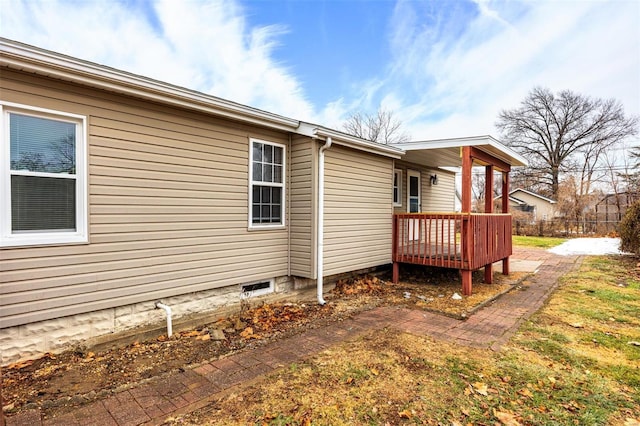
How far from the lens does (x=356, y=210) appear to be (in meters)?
6.89

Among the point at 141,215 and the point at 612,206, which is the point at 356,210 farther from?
the point at 612,206

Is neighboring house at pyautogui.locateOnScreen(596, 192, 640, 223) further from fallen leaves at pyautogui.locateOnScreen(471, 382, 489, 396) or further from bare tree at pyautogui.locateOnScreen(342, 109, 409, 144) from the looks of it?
fallen leaves at pyautogui.locateOnScreen(471, 382, 489, 396)

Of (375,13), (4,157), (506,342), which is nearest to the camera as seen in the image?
(4,157)

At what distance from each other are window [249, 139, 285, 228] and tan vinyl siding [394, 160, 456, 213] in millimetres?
4264

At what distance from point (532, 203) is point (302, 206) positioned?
31.5 meters

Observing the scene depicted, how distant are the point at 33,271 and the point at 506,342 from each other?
17.7 ft

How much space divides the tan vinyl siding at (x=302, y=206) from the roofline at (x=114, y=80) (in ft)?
2.75

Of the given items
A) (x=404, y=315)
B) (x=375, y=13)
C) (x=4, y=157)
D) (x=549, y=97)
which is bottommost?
(x=404, y=315)

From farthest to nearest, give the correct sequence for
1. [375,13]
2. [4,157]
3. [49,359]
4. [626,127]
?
[626,127] → [375,13] → [49,359] → [4,157]

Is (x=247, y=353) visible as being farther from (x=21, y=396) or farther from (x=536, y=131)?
(x=536, y=131)

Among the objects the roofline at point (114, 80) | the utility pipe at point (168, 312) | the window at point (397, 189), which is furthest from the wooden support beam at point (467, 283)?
the utility pipe at point (168, 312)

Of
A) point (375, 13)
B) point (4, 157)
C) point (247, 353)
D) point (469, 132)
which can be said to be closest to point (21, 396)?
point (247, 353)

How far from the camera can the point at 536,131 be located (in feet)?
103

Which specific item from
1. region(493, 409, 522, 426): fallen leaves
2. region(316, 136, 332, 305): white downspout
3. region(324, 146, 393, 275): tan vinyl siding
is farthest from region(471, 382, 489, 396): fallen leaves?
region(324, 146, 393, 275): tan vinyl siding
